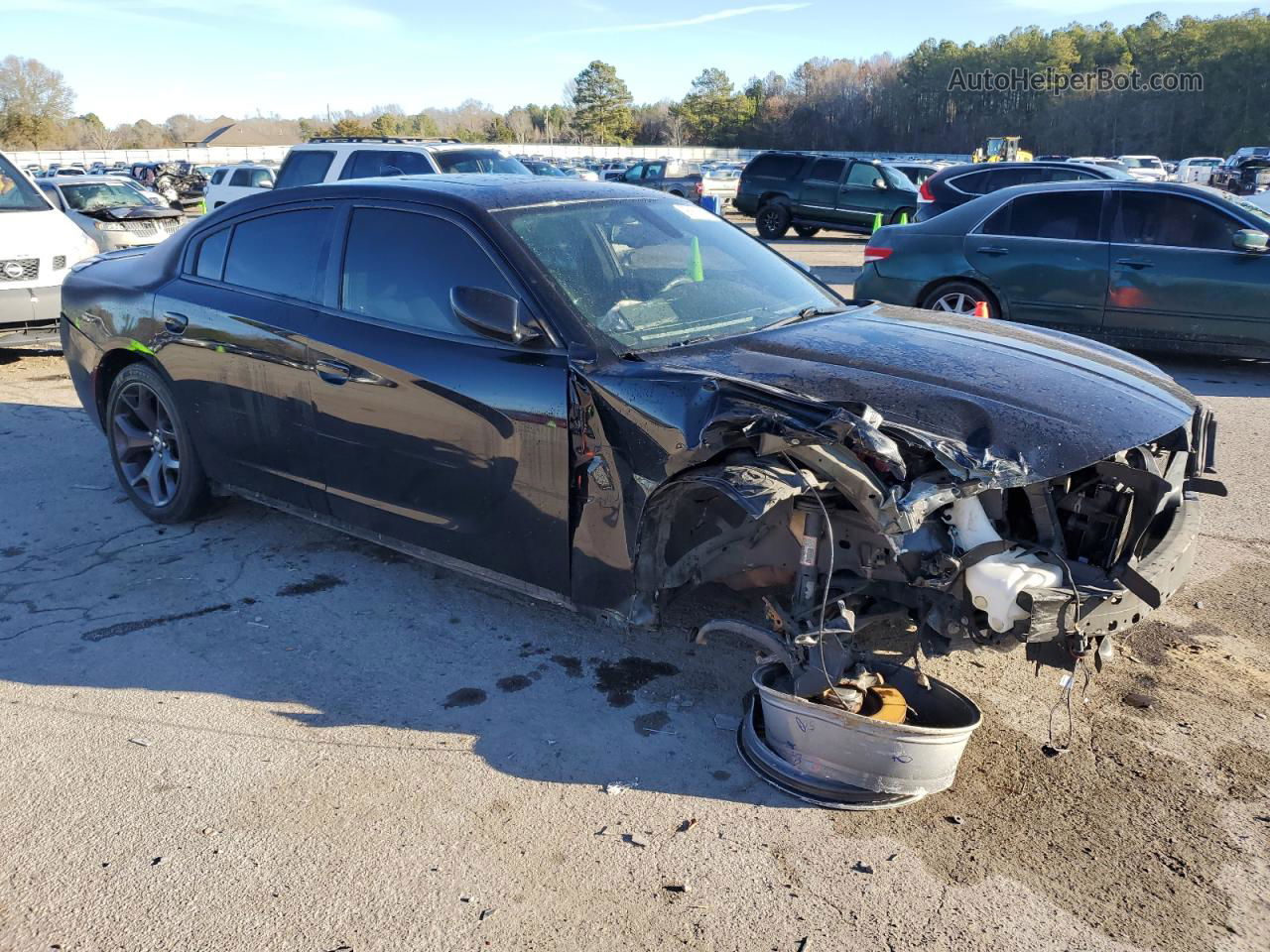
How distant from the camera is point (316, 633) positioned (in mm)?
4047

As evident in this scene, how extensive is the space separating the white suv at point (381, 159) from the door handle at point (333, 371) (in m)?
8.00

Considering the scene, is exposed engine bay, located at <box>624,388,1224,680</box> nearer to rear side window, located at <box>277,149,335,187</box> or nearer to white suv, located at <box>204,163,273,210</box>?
rear side window, located at <box>277,149,335,187</box>

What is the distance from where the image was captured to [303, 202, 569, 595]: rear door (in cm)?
354

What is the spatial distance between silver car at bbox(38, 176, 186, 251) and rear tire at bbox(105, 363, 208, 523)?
7285 millimetres

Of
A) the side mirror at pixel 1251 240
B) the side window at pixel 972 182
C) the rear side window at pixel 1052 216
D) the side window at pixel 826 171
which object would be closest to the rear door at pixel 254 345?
the rear side window at pixel 1052 216

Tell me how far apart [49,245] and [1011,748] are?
30.5ft

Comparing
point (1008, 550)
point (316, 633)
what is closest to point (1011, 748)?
point (1008, 550)

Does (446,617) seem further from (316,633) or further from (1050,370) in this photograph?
(1050,370)

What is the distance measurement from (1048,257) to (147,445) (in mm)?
7286

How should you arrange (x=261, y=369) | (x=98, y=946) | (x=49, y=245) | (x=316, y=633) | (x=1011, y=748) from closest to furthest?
(x=98, y=946)
(x=1011, y=748)
(x=316, y=633)
(x=261, y=369)
(x=49, y=245)

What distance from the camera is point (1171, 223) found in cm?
852

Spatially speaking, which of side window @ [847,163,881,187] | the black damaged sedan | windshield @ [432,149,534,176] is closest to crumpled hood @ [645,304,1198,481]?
the black damaged sedan

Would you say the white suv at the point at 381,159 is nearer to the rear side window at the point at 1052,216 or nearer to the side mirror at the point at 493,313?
the rear side window at the point at 1052,216

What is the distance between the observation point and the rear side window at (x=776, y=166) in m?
22.6
